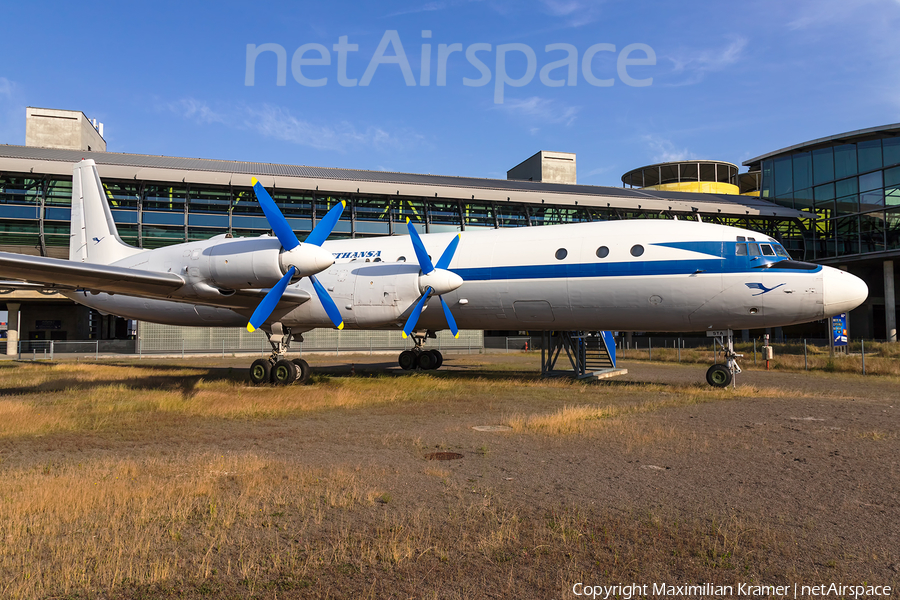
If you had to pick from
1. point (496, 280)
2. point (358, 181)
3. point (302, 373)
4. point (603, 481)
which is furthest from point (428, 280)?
point (358, 181)

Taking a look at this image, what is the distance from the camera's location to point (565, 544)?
5629 millimetres

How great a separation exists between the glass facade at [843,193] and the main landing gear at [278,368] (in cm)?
4318

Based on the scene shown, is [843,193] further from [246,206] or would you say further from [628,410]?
[246,206]

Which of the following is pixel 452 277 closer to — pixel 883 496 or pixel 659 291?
pixel 659 291

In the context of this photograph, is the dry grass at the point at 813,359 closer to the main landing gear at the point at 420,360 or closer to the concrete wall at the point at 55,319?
the main landing gear at the point at 420,360

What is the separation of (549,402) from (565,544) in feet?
34.6

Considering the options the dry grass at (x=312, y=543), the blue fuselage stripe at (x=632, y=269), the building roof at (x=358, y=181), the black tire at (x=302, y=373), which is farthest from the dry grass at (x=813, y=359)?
the dry grass at (x=312, y=543)

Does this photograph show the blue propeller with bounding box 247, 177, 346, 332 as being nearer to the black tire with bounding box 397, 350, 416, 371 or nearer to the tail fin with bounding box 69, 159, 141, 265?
the tail fin with bounding box 69, 159, 141, 265

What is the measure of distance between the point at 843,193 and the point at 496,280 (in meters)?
39.1

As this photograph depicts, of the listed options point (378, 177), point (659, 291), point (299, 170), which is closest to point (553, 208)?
point (378, 177)

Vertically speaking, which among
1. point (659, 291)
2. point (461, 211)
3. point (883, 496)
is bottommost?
point (883, 496)

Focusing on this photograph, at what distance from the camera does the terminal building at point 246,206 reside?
128ft

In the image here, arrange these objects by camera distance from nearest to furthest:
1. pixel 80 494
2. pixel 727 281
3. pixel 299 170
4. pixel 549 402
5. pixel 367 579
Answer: pixel 367 579 < pixel 80 494 < pixel 549 402 < pixel 727 281 < pixel 299 170

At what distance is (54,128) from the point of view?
50125mm
